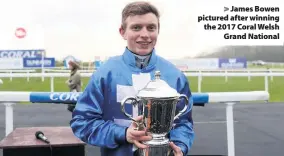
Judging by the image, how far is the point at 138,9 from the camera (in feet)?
5.40

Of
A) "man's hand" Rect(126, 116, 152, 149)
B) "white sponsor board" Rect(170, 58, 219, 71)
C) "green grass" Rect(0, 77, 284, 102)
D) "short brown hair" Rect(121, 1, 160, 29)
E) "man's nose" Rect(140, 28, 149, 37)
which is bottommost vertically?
"green grass" Rect(0, 77, 284, 102)

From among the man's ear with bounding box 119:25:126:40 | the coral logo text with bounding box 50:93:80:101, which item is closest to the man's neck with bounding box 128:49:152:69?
the man's ear with bounding box 119:25:126:40

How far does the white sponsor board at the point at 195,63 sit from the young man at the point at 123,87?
714 inches

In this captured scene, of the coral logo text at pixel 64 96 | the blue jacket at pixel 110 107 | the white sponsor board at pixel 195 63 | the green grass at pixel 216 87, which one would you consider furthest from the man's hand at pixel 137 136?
the white sponsor board at pixel 195 63

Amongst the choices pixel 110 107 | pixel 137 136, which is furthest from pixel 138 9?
pixel 137 136

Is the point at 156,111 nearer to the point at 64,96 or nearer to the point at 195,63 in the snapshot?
the point at 64,96

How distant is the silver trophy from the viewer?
4.73ft

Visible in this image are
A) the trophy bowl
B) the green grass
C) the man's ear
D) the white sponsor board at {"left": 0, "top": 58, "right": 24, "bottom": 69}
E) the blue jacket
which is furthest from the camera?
the white sponsor board at {"left": 0, "top": 58, "right": 24, "bottom": 69}

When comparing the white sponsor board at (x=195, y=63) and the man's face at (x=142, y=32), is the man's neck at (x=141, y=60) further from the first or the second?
the white sponsor board at (x=195, y=63)

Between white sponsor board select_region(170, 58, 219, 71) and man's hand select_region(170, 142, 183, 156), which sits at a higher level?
white sponsor board select_region(170, 58, 219, 71)

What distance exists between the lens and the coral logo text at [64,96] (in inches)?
108

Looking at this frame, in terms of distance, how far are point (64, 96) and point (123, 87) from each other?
1214mm

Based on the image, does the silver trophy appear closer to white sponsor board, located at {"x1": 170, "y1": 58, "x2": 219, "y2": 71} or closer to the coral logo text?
the coral logo text

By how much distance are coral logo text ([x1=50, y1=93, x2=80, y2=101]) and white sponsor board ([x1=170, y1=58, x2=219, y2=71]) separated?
17.2 metres
